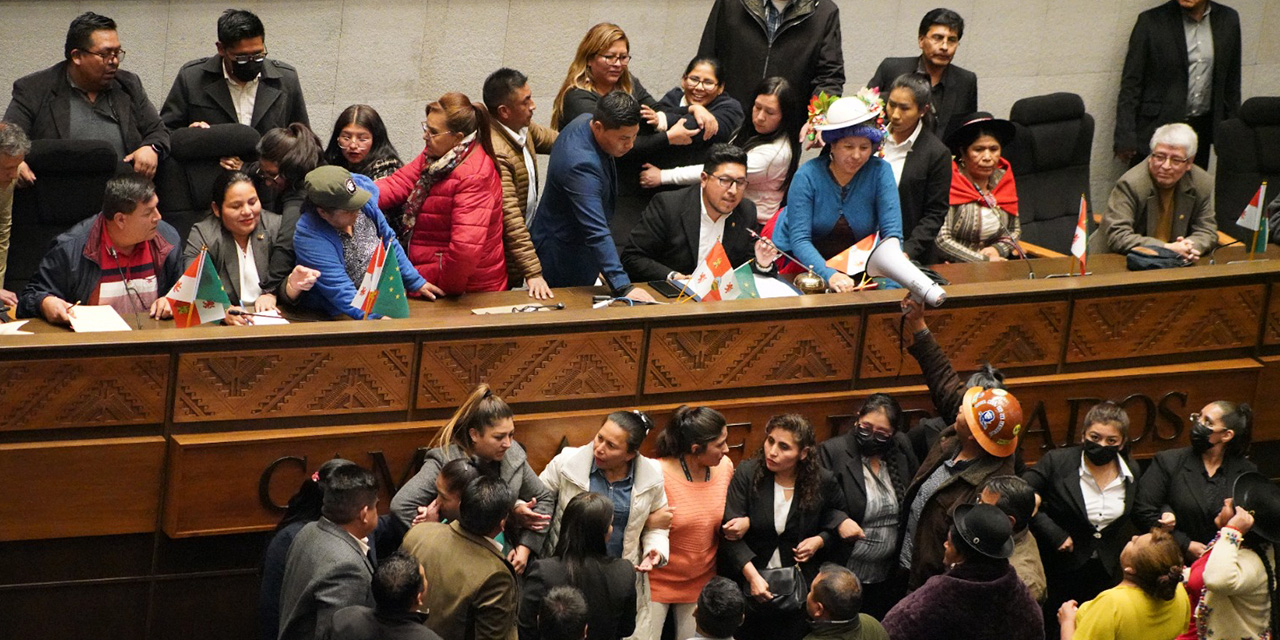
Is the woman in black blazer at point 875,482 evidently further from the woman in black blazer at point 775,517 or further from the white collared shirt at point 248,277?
the white collared shirt at point 248,277

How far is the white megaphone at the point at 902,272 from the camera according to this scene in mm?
6742

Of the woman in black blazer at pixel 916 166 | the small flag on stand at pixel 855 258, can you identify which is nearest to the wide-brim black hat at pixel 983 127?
the woman in black blazer at pixel 916 166

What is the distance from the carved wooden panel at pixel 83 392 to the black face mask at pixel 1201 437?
403cm

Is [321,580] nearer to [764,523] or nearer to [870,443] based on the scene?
[764,523]

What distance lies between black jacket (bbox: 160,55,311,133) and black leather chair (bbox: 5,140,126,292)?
57 cm

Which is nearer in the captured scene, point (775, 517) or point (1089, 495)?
point (775, 517)

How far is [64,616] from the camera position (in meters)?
5.97

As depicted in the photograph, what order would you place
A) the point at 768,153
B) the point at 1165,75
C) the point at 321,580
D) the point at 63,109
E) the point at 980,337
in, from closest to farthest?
1. the point at 321,580
2. the point at 980,337
3. the point at 63,109
4. the point at 768,153
5. the point at 1165,75

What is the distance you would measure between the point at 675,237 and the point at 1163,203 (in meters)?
2.65

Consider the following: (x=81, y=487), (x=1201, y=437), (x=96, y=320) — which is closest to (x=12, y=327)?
(x=96, y=320)

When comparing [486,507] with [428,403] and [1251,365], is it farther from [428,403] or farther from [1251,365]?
[1251,365]

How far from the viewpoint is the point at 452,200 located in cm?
692

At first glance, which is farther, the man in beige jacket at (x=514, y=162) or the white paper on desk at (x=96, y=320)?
the man in beige jacket at (x=514, y=162)

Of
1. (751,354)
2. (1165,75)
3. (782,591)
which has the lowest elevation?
(782,591)
